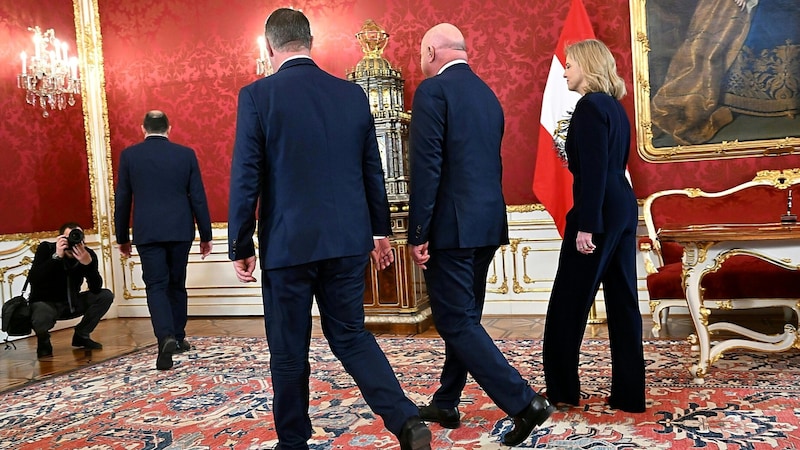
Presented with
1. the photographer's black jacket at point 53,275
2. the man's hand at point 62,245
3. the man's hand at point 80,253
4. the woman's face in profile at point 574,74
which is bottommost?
the photographer's black jacket at point 53,275

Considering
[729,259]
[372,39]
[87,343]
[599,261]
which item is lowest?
[87,343]

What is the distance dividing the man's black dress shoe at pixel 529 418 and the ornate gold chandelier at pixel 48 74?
4.82m

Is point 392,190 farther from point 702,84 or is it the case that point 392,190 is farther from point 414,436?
point 414,436

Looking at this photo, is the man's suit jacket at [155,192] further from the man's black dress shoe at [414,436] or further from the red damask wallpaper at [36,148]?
the man's black dress shoe at [414,436]

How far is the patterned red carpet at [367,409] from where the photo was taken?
9.13 feet

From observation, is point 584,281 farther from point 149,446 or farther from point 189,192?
point 189,192

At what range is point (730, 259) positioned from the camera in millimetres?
4176

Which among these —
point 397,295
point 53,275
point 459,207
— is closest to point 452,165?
point 459,207

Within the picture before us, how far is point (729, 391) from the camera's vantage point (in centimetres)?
328

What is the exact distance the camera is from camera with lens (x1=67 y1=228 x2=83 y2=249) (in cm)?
490

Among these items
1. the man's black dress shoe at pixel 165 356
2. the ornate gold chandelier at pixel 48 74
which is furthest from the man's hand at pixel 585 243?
the ornate gold chandelier at pixel 48 74

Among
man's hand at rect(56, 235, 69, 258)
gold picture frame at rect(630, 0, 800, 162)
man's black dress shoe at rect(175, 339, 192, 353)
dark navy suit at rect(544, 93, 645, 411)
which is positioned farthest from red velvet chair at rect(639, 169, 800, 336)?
man's hand at rect(56, 235, 69, 258)

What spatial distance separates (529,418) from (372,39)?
380cm

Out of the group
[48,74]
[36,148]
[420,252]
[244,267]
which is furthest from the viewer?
[36,148]
